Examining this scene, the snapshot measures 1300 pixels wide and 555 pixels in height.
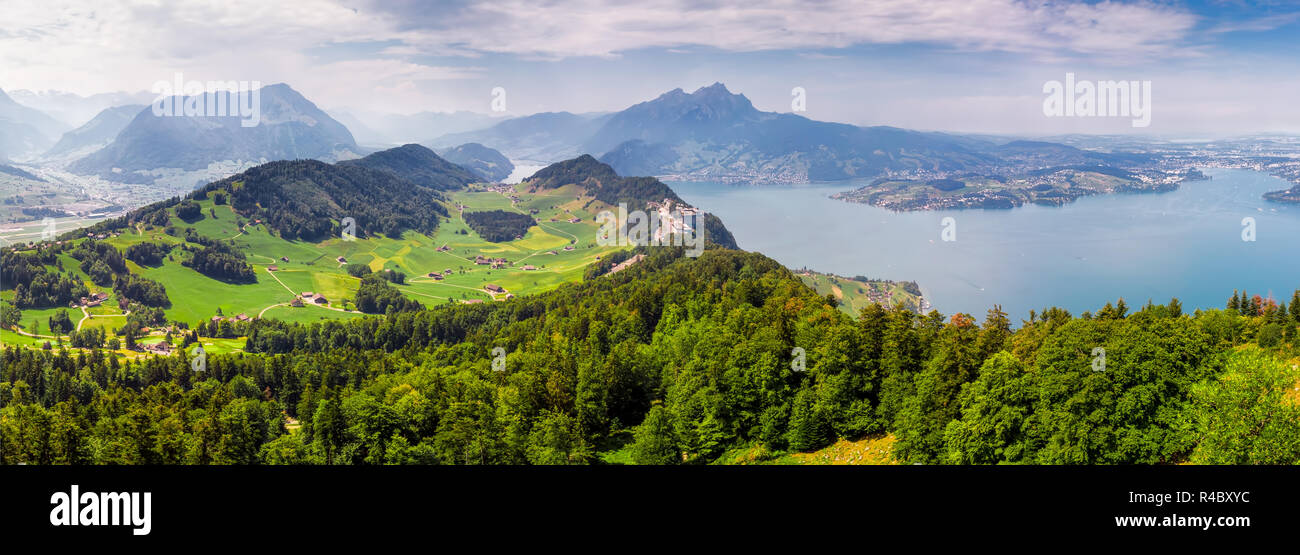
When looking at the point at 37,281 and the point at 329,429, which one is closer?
the point at 329,429

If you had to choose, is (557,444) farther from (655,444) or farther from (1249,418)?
(1249,418)

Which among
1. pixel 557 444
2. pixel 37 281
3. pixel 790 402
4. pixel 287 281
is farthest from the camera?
pixel 287 281

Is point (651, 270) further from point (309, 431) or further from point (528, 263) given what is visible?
point (528, 263)

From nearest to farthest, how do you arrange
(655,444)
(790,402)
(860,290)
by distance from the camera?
(655,444), (790,402), (860,290)

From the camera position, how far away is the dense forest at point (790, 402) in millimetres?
23250

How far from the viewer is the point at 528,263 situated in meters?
195

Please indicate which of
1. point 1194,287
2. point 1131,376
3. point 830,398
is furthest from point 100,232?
point 1194,287

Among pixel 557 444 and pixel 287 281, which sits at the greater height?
A: pixel 287 281

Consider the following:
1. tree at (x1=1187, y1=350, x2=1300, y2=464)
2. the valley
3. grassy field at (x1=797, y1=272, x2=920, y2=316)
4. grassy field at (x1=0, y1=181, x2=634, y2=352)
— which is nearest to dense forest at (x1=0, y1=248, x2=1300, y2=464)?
tree at (x1=1187, y1=350, x2=1300, y2=464)

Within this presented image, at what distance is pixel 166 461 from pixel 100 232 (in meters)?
187

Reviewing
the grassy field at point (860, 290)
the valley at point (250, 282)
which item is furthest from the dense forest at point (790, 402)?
the grassy field at point (860, 290)

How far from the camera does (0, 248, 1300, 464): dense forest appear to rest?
23.2 m

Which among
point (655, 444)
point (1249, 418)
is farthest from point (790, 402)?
point (1249, 418)

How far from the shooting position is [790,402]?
32.6 metres
